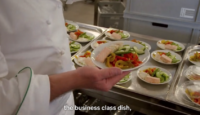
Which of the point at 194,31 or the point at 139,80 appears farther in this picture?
the point at 194,31

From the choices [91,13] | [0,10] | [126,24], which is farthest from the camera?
[91,13]

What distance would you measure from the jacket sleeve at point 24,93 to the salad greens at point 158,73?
668mm

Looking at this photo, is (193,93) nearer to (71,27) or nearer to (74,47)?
(74,47)

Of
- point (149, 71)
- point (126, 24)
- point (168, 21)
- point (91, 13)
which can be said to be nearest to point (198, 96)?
point (149, 71)

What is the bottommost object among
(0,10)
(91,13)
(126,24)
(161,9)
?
(91,13)

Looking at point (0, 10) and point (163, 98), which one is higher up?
point (0, 10)

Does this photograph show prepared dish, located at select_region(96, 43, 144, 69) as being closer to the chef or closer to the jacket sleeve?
the chef

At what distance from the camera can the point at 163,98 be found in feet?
2.89

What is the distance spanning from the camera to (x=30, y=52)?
0.60 m

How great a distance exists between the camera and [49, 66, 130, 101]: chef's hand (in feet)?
1.82

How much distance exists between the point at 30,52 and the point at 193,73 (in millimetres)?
874

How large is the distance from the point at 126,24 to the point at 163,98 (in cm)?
117

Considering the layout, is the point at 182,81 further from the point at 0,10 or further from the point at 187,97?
the point at 0,10

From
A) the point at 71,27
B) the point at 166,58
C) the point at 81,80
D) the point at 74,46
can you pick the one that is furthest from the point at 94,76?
the point at 71,27
